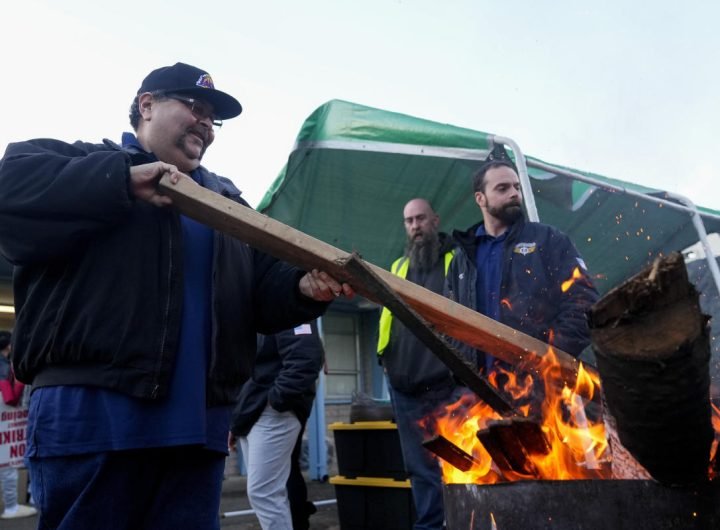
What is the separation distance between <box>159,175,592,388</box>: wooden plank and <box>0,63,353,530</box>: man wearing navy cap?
0.11 meters

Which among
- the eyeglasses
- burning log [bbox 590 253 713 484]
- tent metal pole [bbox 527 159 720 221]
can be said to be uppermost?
tent metal pole [bbox 527 159 720 221]

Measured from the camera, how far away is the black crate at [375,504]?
15.2 ft

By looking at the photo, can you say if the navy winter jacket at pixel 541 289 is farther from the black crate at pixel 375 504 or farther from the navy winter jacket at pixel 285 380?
the black crate at pixel 375 504

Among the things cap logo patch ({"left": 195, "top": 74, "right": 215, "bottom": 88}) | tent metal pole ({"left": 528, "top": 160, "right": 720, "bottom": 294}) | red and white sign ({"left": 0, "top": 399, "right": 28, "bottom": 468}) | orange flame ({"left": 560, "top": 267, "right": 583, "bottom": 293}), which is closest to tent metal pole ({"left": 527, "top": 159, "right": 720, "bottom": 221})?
tent metal pole ({"left": 528, "top": 160, "right": 720, "bottom": 294})

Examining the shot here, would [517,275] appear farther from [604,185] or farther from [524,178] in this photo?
[604,185]

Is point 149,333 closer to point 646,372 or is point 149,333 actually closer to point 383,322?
point 646,372

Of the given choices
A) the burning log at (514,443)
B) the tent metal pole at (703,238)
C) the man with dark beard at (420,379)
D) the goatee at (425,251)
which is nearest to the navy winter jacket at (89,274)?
→ the burning log at (514,443)

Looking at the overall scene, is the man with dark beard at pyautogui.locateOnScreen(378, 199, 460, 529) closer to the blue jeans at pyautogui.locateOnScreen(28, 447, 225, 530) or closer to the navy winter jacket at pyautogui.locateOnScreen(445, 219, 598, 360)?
the navy winter jacket at pyautogui.locateOnScreen(445, 219, 598, 360)

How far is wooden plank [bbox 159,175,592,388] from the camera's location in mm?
1911

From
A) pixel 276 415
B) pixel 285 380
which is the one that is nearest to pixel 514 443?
pixel 285 380

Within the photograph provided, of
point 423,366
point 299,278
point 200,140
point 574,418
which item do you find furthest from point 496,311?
point 200,140

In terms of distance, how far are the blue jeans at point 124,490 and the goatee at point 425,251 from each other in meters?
2.64

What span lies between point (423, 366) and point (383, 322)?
1.70 ft

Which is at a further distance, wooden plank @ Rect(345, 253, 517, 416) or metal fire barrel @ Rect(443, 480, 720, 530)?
wooden plank @ Rect(345, 253, 517, 416)
